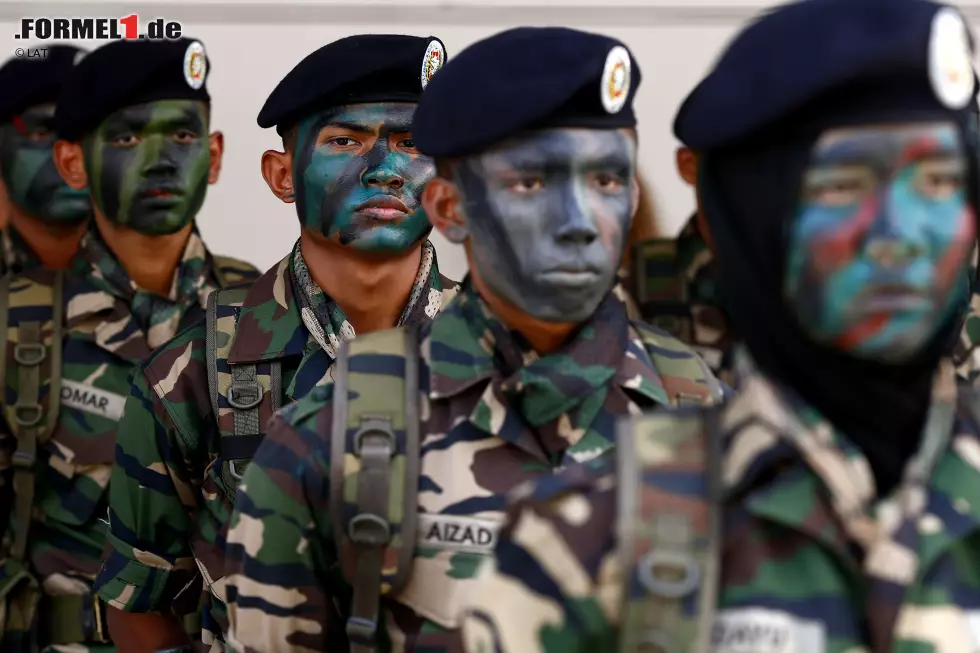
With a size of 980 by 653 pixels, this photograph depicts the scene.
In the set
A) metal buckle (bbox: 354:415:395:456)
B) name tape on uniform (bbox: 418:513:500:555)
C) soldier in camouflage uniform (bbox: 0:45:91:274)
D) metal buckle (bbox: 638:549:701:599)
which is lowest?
name tape on uniform (bbox: 418:513:500:555)

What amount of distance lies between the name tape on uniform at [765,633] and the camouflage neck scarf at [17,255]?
403 cm

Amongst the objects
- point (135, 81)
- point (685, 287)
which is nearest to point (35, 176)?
point (135, 81)

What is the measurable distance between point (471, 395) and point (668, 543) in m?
1.17

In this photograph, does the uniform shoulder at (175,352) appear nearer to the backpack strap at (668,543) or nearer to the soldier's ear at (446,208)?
the soldier's ear at (446,208)

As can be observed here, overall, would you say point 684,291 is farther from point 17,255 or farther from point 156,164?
point 17,255

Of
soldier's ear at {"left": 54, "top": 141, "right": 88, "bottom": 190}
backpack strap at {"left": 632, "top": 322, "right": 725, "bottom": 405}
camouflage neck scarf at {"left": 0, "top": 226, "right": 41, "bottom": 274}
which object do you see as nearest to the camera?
backpack strap at {"left": 632, "top": 322, "right": 725, "bottom": 405}

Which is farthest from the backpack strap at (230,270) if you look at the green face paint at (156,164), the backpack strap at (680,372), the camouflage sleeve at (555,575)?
the camouflage sleeve at (555,575)

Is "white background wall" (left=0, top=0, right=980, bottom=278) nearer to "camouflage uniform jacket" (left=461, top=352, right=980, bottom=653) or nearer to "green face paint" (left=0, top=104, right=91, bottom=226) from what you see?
"green face paint" (left=0, top=104, right=91, bottom=226)

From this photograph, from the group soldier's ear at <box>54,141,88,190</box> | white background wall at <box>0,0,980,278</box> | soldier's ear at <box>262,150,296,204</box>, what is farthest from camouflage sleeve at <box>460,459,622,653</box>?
white background wall at <box>0,0,980,278</box>

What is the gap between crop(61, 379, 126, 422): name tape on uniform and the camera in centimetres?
477

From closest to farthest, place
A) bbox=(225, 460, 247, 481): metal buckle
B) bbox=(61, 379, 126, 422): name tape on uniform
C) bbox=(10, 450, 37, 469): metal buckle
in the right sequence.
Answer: bbox=(225, 460, 247, 481): metal buckle, bbox=(10, 450, 37, 469): metal buckle, bbox=(61, 379, 126, 422): name tape on uniform

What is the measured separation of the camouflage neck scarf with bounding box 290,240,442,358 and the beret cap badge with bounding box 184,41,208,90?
1.04 meters

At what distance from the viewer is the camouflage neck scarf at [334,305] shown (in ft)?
12.9

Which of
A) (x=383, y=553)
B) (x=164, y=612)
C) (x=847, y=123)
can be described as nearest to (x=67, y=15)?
(x=164, y=612)
